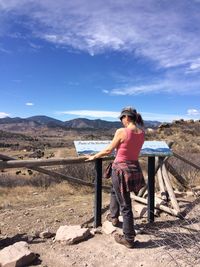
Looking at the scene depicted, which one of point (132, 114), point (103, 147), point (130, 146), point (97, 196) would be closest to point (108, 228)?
point (97, 196)

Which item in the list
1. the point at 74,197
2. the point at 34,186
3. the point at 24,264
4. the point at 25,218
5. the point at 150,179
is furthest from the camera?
the point at 34,186

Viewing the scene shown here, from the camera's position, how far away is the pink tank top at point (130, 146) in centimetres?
618

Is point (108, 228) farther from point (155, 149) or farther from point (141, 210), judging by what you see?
point (155, 149)

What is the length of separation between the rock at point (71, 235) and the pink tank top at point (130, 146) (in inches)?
47.8

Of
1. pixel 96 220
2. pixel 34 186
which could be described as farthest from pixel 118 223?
pixel 34 186

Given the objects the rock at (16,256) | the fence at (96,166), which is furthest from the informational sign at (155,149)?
the rock at (16,256)

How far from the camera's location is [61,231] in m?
6.66

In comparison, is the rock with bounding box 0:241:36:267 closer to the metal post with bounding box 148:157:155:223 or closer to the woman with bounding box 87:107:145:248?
the woman with bounding box 87:107:145:248

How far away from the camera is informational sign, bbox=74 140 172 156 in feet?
23.6

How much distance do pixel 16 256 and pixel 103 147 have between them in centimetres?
246

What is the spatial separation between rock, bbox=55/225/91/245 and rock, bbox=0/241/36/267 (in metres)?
0.66

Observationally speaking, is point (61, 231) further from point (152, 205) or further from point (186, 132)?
point (186, 132)

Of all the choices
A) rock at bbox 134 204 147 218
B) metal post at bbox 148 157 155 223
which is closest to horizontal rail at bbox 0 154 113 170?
metal post at bbox 148 157 155 223

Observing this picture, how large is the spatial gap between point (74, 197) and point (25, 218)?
227 cm
